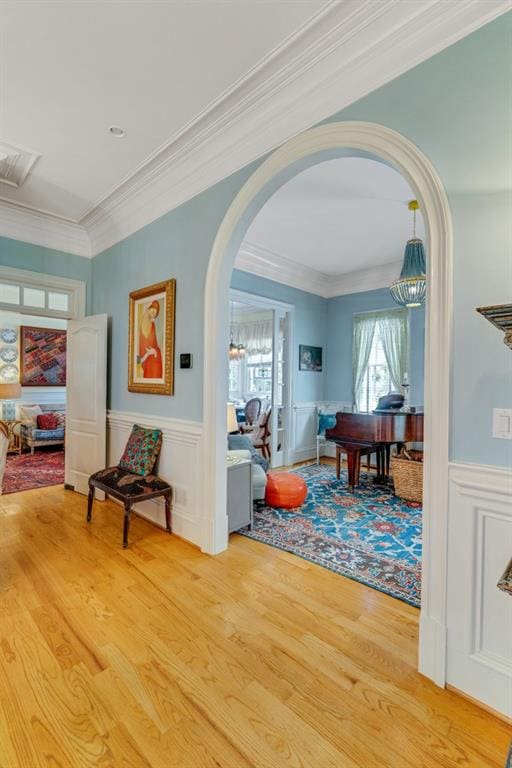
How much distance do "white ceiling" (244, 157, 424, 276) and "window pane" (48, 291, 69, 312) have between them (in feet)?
7.76

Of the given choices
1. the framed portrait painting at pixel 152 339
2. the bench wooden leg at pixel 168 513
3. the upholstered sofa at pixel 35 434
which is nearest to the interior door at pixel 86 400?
the framed portrait painting at pixel 152 339

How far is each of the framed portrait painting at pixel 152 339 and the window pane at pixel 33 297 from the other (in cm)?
120

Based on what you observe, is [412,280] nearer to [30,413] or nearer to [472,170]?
[472,170]

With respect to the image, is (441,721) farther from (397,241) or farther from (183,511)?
(397,241)

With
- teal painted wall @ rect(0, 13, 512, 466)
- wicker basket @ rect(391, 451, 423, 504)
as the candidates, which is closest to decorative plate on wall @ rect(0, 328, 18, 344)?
wicker basket @ rect(391, 451, 423, 504)

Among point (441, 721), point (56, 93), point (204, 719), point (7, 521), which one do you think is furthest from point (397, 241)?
point (7, 521)

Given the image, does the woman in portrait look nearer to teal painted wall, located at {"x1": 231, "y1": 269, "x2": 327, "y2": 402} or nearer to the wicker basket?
teal painted wall, located at {"x1": 231, "y1": 269, "x2": 327, "y2": 402}

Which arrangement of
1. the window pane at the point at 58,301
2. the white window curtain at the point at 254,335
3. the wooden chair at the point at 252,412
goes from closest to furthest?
1. the window pane at the point at 58,301
2. the wooden chair at the point at 252,412
3. the white window curtain at the point at 254,335

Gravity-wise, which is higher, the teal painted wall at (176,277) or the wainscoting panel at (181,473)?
the teal painted wall at (176,277)

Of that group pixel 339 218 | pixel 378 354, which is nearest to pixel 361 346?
pixel 378 354

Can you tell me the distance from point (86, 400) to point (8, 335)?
421cm

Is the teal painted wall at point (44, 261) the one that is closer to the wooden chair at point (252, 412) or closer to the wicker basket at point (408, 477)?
the wooden chair at point (252, 412)

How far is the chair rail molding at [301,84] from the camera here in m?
1.65

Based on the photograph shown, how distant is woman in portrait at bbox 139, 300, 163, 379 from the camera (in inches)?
134
